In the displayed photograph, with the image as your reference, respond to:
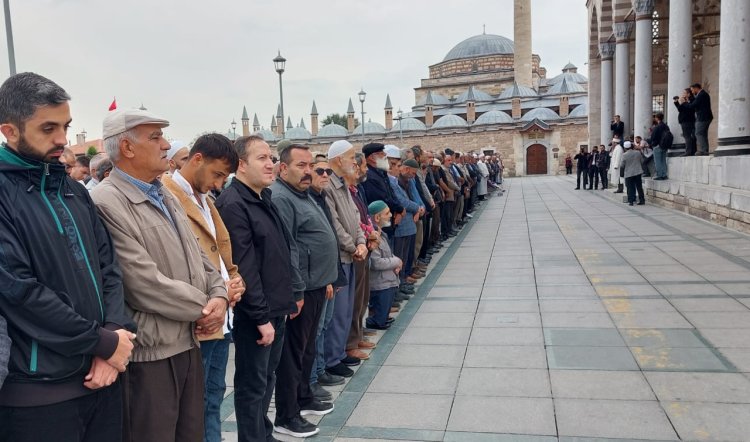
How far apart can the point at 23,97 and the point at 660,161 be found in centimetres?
1656

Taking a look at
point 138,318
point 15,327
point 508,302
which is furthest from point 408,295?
point 15,327

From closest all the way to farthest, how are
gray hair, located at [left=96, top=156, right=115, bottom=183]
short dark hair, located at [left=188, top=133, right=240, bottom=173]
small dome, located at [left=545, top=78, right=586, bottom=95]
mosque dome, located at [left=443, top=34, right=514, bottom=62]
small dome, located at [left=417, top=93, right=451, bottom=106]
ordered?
1. short dark hair, located at [left=188, top=133, right=240, bottom=173]
2. gray hair, located at [left=96, top=156, right=115, bottom=183]
3. small dome, located at [left=545, top=78, right=586, bottom=95]
4. small dome, located at [left=417, top=93, right=451, bottom=106]
5. mosque dome, located at [left=443, top=34, right=514, bottom=62]

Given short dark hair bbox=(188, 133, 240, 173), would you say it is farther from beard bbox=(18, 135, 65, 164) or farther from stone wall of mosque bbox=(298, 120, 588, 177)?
stone wall of mosque bbox=(298, 120, 588, 177)

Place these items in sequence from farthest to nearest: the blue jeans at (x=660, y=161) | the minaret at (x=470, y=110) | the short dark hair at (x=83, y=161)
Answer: the minaret at (x=470, y=110)
the blue jeans at (x=660, y=161)
the short dark hair at (x=83, y=161)

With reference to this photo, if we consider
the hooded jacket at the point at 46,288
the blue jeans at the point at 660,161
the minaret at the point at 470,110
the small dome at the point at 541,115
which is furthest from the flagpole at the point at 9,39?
the minaret at the point at 470,110

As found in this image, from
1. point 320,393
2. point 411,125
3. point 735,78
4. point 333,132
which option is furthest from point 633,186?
point 333,132

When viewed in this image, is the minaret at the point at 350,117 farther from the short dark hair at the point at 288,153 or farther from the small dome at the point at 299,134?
the short dark hair at the point at 288,153

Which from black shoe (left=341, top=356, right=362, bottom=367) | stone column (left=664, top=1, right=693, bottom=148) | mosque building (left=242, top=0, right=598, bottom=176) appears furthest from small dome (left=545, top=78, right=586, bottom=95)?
black shoe (left=341, top=356, right=362, bottom=367)

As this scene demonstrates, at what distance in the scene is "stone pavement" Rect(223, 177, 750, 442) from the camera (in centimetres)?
384

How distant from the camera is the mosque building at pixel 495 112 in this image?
170 feet

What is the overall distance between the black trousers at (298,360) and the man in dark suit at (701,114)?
1223 cm

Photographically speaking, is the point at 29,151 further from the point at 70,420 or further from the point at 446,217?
the point at 446,217

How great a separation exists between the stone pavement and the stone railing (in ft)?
4.45

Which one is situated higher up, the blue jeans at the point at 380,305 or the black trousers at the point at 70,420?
the black trousers at the point at 70,420
